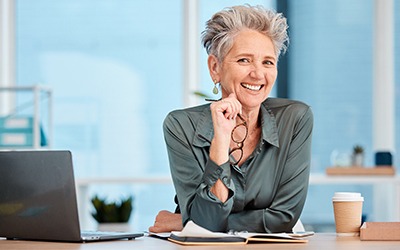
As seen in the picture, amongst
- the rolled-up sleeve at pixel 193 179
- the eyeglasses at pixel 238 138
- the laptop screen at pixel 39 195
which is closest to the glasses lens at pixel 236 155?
the eyeglasses at pixel 238 138

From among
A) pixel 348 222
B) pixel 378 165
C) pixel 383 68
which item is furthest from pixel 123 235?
pixel 383 68

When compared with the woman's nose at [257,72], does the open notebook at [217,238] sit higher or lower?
lower

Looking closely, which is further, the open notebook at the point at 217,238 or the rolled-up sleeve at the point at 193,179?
the rolled-up sleeve at the point at 193,179

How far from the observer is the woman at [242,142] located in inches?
98.3

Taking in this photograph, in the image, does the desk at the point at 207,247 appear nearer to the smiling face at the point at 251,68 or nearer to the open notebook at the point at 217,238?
the open notebook at the point at 217,238

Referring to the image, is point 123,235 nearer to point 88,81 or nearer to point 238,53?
point 238,53

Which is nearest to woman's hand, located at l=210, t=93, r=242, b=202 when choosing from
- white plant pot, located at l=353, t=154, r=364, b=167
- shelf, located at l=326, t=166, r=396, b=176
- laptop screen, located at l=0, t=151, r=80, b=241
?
laptop screen, located at l=0, t=151, r=80, b=241

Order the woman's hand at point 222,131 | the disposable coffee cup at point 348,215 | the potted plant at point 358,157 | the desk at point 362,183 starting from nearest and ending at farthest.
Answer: the disposable coffee cup at point 348,215, the woman's hand at point 222,131, the desk at point 362,183, the potted plant at point 358,157

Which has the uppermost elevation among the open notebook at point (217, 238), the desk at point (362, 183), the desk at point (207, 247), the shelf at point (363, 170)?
the open notebook at point (217, 238)

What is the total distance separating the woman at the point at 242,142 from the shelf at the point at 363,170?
2627mm

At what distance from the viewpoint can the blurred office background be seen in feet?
19.2

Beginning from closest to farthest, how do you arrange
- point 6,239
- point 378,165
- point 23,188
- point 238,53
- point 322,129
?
point 23,188 → point 6,239 → point 238,53 → point 378,165 → point 322,129

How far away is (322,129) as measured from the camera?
19.2 feet

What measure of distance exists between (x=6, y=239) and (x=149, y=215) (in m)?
3.55
